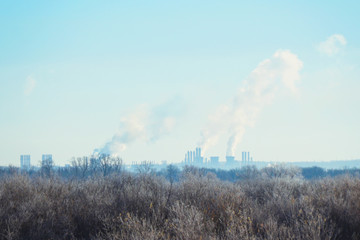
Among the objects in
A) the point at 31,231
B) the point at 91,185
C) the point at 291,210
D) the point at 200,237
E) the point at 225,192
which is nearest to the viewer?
the point at 200,237

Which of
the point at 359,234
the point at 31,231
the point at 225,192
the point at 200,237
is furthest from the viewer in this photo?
the point at 225,192

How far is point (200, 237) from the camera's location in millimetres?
8523

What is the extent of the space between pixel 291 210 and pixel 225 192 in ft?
10.4

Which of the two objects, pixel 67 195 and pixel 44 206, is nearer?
pixel 44 206

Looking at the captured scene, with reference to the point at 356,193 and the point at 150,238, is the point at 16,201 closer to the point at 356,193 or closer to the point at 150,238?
the point at 150,238

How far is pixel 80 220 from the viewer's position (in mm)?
13188

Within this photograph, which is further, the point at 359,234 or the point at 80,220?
the point at 80,220

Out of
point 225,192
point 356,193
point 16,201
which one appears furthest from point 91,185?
point 356,193

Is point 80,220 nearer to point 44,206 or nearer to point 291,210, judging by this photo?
point 44,206

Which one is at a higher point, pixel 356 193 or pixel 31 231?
pixel 356 193

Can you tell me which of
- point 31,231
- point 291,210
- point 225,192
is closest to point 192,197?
point 225,192

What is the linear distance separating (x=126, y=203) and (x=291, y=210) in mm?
6345

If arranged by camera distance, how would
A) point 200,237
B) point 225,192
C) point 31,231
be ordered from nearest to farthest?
1. point 200,237
2. point 31,231
3. point 225,192

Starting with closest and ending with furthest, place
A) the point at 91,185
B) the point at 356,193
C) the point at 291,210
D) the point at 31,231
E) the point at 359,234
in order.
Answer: the point at 359,234 → the point at 31,231 → the point at 291,210 → the point at 356,193 → the point at 91,185
